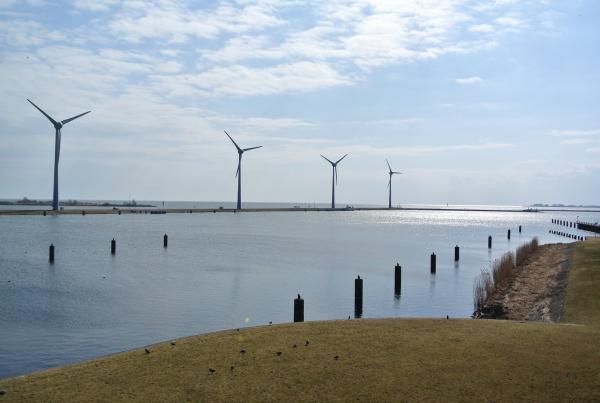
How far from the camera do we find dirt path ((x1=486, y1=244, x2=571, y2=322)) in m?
25.8

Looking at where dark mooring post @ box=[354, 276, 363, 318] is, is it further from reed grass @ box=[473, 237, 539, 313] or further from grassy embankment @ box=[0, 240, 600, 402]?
grassy embankment @ box=[0, 240, 600, 402]

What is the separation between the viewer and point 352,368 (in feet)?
42.7

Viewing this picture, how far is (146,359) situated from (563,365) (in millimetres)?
10476

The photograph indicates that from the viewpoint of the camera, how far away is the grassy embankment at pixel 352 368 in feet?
38.2

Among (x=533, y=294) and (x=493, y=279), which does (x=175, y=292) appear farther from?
(x=493, y=279)

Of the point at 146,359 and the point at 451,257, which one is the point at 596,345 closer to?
the point at 146,359

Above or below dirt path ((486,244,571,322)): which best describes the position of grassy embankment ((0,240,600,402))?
above

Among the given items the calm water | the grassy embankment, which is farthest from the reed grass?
the grassy embankment

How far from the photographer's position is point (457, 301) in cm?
3341

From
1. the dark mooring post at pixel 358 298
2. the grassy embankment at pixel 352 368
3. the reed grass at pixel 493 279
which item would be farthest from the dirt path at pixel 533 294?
the grassy embankment at pixel 352 368

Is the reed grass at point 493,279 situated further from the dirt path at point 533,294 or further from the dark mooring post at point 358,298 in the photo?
the dark mooring post at point 358,298

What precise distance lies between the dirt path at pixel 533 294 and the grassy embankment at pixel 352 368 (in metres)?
9.18

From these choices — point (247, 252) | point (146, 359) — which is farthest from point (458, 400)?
point (247, 252)

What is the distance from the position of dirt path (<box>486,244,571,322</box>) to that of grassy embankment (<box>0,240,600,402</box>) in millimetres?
9179
